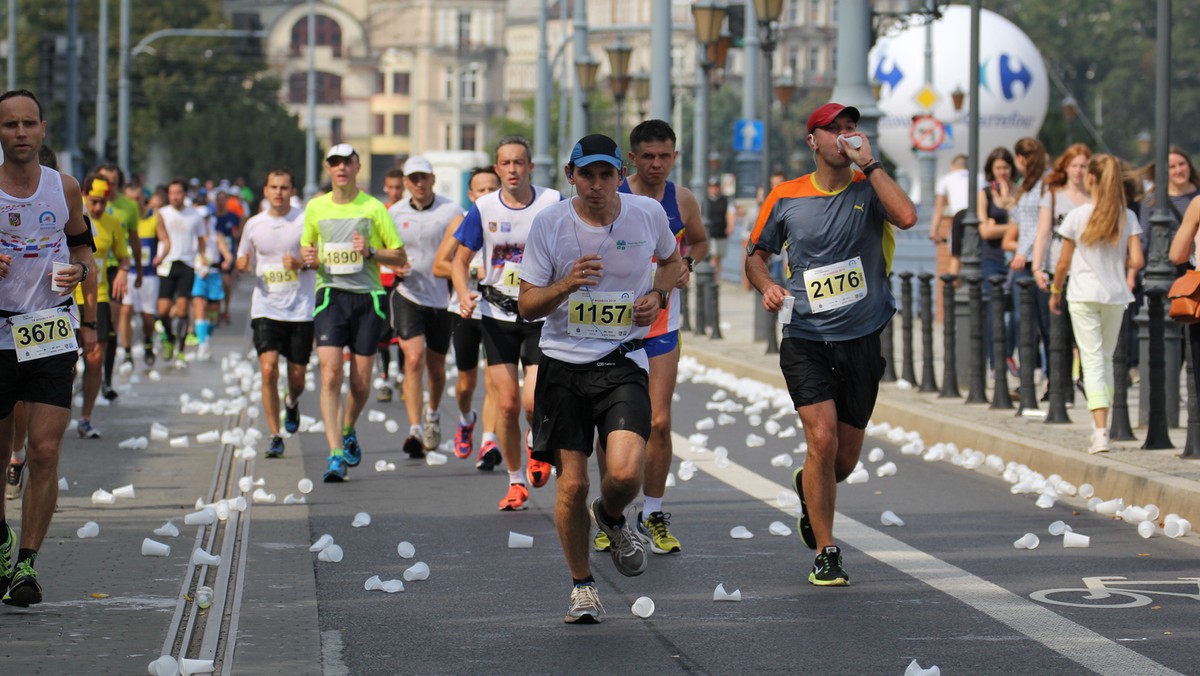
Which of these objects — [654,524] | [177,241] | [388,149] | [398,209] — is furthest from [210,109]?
[654,524]

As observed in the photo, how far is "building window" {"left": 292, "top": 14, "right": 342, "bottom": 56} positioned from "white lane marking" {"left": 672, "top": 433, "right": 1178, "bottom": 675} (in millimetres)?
135904

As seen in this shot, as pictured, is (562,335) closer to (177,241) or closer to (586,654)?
(586,654)

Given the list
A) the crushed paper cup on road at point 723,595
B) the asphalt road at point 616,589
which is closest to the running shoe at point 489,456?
the asphalt road at point 616,589

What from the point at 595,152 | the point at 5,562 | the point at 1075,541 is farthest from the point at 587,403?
the point at 1075,541

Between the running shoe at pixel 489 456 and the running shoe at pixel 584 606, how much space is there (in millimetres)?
4869

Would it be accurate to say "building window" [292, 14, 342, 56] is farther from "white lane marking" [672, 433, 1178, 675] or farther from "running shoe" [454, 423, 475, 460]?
"white lane marking" [672, 433, 1178, 675]

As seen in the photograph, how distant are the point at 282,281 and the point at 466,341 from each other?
4.87 feet

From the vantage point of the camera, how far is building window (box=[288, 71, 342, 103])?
145250 mm

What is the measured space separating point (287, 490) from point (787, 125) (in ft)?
378

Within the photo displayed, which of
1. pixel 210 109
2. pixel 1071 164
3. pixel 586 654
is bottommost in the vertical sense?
pixel 586 654

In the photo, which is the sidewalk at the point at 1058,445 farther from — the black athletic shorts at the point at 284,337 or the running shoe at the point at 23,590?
the running shoe at the point at 23,590

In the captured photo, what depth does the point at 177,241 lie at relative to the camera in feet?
75.4

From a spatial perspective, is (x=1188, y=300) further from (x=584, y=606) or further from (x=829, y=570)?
(x=584, y=606)

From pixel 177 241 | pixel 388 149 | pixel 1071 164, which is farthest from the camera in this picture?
pixel 388 149
